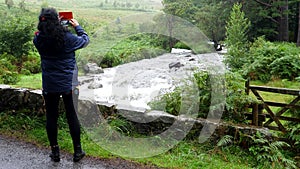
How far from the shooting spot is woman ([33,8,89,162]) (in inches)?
126

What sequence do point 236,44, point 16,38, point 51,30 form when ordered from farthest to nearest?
point 236,44 → point 16,38 → point 51,30

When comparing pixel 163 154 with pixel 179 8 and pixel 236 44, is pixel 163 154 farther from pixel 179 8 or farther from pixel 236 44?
pixel 179 8

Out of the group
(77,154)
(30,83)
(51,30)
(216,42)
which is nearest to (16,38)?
(30,83)

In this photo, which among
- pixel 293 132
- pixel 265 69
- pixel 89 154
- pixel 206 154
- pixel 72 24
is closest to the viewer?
pixel 72 24

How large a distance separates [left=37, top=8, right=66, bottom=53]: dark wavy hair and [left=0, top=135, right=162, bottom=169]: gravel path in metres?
1.32

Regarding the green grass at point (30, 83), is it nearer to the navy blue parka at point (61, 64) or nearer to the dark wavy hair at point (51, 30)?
the navy blue parka at point (61, 64)

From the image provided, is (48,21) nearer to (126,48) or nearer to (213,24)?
(126,48)

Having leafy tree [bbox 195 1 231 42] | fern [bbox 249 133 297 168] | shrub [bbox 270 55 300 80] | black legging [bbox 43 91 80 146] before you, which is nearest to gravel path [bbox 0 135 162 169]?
black legging [bbox 43 91 80 146]

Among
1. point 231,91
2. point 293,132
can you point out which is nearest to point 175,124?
point 231,91

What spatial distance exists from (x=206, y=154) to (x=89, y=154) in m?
1.53

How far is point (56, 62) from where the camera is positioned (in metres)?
3.37

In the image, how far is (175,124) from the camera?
4.64 meters

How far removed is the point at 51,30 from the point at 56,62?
13.9 inches

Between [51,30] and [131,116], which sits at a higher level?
[51,30]
